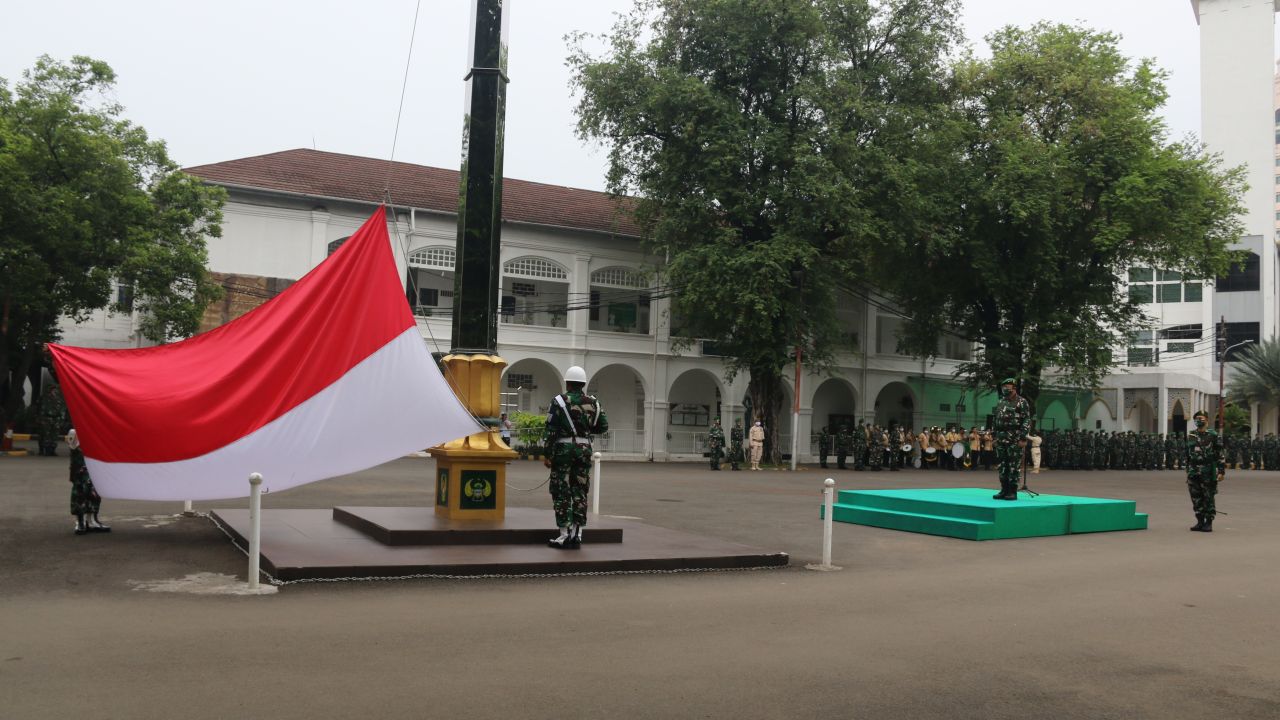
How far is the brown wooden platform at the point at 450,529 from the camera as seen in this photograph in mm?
9891

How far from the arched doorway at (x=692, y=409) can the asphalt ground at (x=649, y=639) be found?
29462 millimetres

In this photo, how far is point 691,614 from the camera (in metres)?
7.56

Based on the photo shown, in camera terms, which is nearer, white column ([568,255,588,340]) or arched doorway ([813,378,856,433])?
white column ([568,255,588,340])

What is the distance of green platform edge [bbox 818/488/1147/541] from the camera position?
13750 millimetres

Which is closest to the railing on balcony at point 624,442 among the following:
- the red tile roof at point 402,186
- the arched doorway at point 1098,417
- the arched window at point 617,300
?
the arched window at point 617,300

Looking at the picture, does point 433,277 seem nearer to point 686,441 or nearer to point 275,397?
point 686,441

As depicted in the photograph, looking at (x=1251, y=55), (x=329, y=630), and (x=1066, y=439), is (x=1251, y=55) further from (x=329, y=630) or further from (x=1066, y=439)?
(x=329, y=630)

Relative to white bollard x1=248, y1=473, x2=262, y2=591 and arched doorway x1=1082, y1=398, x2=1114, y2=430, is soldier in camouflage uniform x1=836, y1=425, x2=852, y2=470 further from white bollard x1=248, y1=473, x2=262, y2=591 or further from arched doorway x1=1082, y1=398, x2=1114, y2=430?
white bollard x1=248, y1=473, x2=262, y2=591

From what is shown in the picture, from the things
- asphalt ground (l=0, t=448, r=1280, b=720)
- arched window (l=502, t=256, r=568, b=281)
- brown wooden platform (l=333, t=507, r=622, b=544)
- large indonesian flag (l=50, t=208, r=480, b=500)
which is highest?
arched window (l=502, t=256, r=568, b=281)

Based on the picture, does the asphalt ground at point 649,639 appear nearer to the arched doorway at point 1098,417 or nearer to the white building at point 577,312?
the white building at point 577,312

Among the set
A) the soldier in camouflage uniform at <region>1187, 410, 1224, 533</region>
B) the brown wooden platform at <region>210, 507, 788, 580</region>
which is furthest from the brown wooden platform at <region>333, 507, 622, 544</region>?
the soldier in camouflage uniform at <region>1187, 410, 1224, 533</region>

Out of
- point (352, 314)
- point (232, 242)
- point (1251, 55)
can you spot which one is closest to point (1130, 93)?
point (232, 242)

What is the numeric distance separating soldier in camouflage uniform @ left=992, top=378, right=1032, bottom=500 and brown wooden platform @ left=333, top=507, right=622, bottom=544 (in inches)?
264

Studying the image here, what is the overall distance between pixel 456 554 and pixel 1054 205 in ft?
98.7
